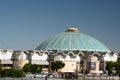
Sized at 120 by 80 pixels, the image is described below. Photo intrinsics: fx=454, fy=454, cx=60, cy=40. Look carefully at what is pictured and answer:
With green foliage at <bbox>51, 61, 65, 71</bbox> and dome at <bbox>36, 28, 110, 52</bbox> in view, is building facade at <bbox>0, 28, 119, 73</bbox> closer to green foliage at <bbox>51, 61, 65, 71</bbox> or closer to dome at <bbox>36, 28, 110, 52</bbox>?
dome at <bbox>36, 28, 110, 52</bbox>

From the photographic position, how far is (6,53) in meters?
92.9

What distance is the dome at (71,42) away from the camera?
102 m

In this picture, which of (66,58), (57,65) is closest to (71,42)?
(66,58)

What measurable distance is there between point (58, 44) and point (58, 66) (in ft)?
61.1

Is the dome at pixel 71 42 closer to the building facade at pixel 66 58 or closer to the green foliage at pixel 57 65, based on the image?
the building facade at pixel 66 58

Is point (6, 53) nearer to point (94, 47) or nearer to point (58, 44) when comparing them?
point (58, 44)

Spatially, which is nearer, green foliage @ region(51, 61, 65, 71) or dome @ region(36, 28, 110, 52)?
green foliage @ region(51, 61, 65, 71)

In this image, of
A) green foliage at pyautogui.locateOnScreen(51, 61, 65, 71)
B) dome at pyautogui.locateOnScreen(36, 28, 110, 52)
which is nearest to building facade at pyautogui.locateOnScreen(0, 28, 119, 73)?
dome at pyautogui.locateOnScreen(36, 28, 110, 52)

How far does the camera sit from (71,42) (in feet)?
343

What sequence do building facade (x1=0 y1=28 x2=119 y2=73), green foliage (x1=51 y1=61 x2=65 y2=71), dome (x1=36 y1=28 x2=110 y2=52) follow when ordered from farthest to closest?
dome (x1=36 y1=28 x2=110 y2=52) < building facade (x1=0 y1=28 x2=119 y2=73) < green foliage (x1=51 y1=61 x2=65 y2=71)

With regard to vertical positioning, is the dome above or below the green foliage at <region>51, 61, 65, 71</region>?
above

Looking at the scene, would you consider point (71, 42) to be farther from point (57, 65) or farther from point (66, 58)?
point (57, 65)

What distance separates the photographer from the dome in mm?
102312

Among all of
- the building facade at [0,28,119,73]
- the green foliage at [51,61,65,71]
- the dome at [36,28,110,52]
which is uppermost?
the dome at [36,28,110,52]
